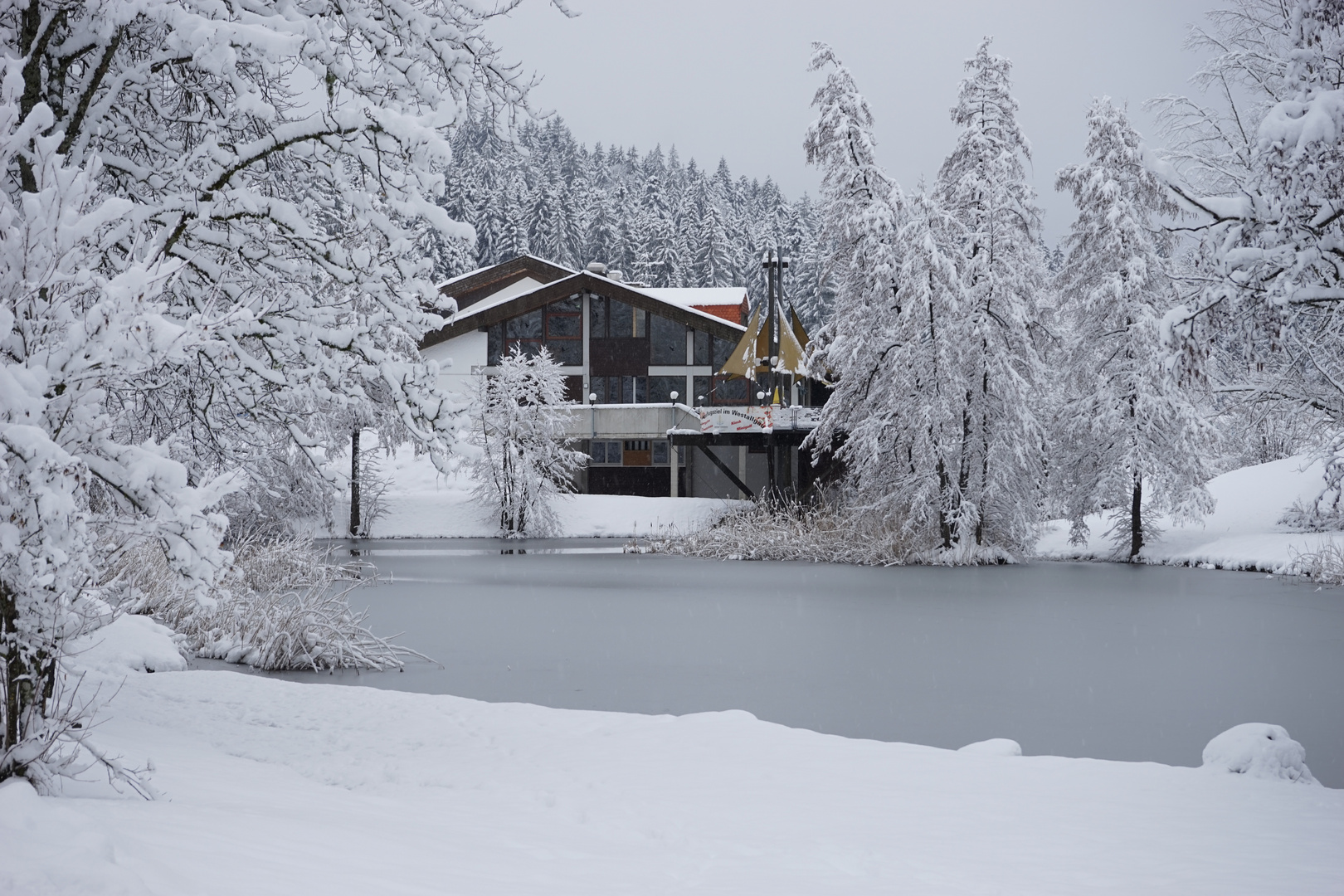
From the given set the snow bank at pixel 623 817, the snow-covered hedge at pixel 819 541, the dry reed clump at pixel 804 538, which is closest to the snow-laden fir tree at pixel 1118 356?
the snow-covered hedge at pixel 819 541

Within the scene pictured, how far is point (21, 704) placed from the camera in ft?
14.8

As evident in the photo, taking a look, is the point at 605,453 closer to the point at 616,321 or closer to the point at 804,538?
the point at 616,321

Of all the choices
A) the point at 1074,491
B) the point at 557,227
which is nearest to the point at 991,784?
the point at 1074,491

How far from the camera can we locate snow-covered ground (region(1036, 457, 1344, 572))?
25.8 metres

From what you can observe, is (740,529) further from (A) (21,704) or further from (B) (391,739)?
(A) (21,704)

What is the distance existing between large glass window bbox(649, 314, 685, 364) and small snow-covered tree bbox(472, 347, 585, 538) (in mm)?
7599

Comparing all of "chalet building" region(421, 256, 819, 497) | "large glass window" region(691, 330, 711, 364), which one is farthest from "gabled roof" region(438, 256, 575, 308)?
"large glass window" region(691, 330, 711, 364)

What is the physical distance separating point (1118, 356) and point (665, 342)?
65.5 ft

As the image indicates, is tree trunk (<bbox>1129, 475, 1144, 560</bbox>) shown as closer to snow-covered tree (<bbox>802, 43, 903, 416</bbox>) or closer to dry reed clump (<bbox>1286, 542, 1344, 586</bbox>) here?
dry reed clump (<bbox>1286, 542, 1344, 586</bbox>)

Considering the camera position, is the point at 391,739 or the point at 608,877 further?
the point at 391,739

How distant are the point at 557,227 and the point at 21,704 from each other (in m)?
66.9

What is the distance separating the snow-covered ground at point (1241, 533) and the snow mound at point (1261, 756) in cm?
1969

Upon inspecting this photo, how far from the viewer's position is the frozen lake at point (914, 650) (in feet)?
34.8

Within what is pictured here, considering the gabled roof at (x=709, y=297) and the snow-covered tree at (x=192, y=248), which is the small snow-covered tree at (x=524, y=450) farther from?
the snow-covered tree at (x=192, y=248)
